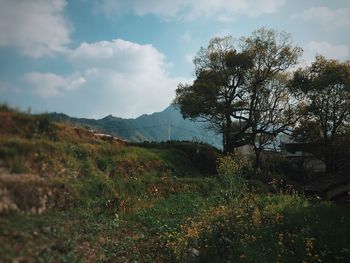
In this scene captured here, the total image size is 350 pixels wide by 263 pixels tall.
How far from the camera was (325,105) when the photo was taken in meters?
39.3

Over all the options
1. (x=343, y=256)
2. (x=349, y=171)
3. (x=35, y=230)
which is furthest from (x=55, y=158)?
(x=349, y=171)

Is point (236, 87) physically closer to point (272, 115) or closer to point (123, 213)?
point (272, 115)

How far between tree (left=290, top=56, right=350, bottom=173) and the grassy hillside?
18.4 m

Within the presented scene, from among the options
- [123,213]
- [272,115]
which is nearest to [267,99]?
[272,115]

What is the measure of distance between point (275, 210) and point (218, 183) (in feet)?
28.9

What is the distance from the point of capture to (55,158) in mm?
6016

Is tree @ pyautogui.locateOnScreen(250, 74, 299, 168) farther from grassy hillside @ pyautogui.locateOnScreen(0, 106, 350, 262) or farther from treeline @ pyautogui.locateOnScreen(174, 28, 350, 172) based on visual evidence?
grassy hillside @ pyautogui.locateOnScreen(0, 106, 350, 262)

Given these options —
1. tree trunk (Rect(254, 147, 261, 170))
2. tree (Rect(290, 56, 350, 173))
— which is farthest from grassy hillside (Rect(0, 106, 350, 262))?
tree (Rect(290, 56, 350, 173))

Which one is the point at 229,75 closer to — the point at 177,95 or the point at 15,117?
the point at 177,95

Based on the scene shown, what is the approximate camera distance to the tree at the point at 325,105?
3844 cm

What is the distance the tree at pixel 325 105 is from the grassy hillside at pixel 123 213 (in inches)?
726

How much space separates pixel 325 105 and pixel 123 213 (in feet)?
99.8

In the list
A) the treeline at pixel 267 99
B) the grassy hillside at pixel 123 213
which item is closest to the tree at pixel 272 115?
the treeline at pixel 267 99

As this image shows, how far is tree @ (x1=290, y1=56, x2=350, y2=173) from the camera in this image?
1513 inches
